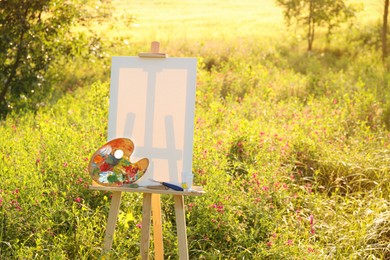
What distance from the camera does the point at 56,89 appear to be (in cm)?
1041

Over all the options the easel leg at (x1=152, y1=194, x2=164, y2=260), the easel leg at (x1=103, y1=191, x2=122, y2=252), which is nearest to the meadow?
the easel leg at (x1=103, y1=191, x2=122, y2=252)

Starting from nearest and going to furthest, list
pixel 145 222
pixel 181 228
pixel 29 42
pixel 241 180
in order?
pixel 181 228 < pixel 145 222 < pixel 241 180 < pixel 29 42

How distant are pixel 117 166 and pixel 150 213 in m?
0.38

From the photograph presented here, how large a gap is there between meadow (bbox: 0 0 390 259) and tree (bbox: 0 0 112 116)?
25.0 inches

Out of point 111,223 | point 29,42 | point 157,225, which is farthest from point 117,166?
point 29,42

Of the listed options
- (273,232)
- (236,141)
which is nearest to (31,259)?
(273,232)

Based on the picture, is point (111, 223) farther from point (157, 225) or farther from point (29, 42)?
point (29, 42)

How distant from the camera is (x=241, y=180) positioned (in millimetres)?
6160

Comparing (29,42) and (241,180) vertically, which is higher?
(29,42)

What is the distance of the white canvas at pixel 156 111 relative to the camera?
13.9ft

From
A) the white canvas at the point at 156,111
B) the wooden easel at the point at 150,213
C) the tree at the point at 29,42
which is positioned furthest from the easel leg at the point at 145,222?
the tree at the point at 29,42

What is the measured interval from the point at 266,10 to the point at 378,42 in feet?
44.8

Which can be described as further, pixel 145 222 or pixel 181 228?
pixel 145 222

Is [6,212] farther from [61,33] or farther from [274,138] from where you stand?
[61,33]
